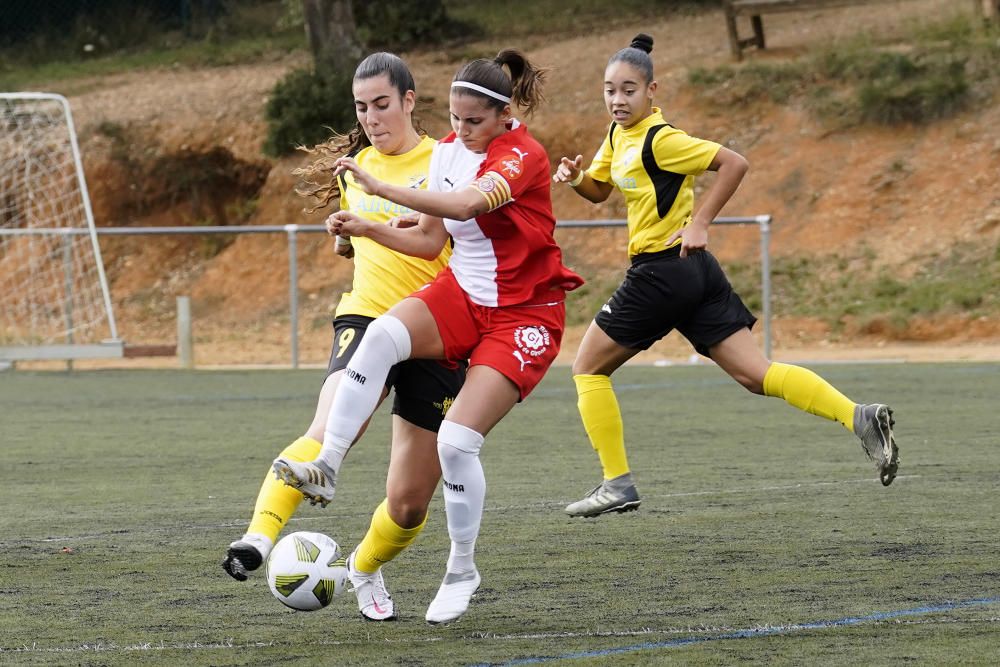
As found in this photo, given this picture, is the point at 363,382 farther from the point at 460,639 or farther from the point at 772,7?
the point at 772,7

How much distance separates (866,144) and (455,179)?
19.7 metres

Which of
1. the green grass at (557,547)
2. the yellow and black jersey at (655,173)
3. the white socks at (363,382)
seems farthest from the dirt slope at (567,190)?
the white socks at (363,382)

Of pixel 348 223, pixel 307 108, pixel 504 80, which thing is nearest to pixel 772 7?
pixel 307 108

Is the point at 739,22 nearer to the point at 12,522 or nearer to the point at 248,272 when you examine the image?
the point at 248,272

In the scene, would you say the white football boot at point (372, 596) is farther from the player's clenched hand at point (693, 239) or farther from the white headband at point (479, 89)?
the player's clenched hand at point (693, 239)

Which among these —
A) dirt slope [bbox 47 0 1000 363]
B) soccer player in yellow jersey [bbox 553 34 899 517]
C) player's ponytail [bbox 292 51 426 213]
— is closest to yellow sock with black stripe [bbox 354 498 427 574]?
player's ponytail [bbox 292 51 426 213]

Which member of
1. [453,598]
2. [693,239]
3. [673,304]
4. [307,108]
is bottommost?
[307,108]

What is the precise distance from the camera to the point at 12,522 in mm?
7078

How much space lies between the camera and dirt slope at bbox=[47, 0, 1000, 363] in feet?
73.7

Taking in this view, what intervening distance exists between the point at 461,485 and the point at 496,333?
1.64 ft

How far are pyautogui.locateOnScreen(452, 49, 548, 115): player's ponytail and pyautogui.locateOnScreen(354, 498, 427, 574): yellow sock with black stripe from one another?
1.35 m

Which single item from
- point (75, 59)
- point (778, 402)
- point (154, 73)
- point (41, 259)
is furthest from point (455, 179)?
point (75, 59)

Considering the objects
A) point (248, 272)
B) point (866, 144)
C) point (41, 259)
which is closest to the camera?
point (41, 259)

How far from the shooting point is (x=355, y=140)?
19.0 feet
